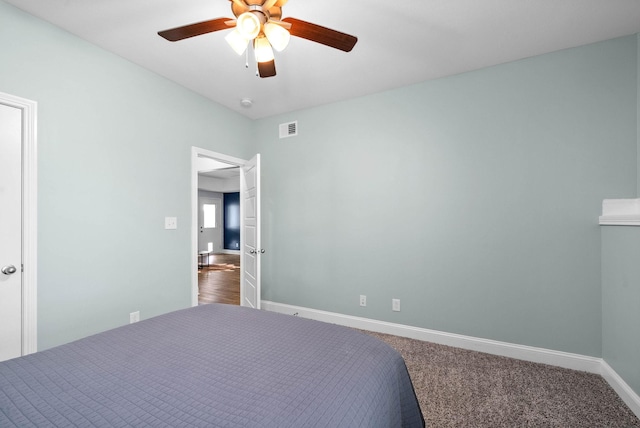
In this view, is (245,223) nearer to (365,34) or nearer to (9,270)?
(9,270)

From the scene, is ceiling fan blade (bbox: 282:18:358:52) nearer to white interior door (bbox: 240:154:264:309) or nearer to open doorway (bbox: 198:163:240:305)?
white interior door (bbox: 240:154:264:309)

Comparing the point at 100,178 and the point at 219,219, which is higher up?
the point at 100,178

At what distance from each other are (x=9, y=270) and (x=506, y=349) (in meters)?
3.74

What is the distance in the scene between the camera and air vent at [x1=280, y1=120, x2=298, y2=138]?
3.57 meters

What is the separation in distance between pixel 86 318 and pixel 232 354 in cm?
166

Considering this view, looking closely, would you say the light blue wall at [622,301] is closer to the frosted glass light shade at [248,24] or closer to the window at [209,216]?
the frosted glass light shade at [248,24]

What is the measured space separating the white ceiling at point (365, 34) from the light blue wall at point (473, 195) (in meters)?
0.25

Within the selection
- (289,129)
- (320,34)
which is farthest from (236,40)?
(289,129)

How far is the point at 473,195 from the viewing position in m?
2.63

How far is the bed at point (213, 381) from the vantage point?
843mm

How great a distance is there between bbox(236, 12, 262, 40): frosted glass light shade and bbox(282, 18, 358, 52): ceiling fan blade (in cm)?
17

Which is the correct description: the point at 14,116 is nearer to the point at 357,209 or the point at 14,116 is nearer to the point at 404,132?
the point at 357,209

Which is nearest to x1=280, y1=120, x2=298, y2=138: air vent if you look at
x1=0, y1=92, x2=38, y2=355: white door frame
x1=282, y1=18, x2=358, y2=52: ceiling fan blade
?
x1=282, y1=18, x2=358, y2=52: ceiling fan blade

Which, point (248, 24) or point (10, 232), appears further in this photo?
point (10, 232)
